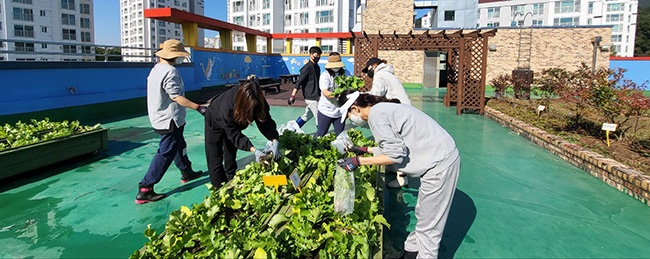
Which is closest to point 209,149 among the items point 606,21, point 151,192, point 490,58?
point 151,192

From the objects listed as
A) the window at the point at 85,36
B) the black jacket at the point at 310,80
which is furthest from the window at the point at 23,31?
the black jacket at the point at 310,80

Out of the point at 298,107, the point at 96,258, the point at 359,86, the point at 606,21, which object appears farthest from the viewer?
the point at 606,21

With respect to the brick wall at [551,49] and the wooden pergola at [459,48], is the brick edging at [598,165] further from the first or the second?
the brick wall at [551,49]

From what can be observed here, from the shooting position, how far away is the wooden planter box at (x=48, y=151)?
4.80m

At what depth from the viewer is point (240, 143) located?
12.3ft

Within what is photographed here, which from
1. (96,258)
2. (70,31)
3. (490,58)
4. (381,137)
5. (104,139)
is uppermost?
(70,31)

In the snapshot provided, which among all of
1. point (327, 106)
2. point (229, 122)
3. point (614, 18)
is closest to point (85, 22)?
point (327, 106)

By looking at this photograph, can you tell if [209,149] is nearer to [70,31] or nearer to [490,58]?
[490,58]

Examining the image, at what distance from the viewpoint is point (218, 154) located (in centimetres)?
398

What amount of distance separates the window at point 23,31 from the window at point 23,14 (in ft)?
3.09

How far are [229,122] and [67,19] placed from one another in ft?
204

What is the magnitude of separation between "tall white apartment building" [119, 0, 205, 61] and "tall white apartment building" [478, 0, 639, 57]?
182 feet

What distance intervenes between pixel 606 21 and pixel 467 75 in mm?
75161

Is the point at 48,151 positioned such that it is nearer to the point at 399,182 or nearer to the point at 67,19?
the point at 399,182
